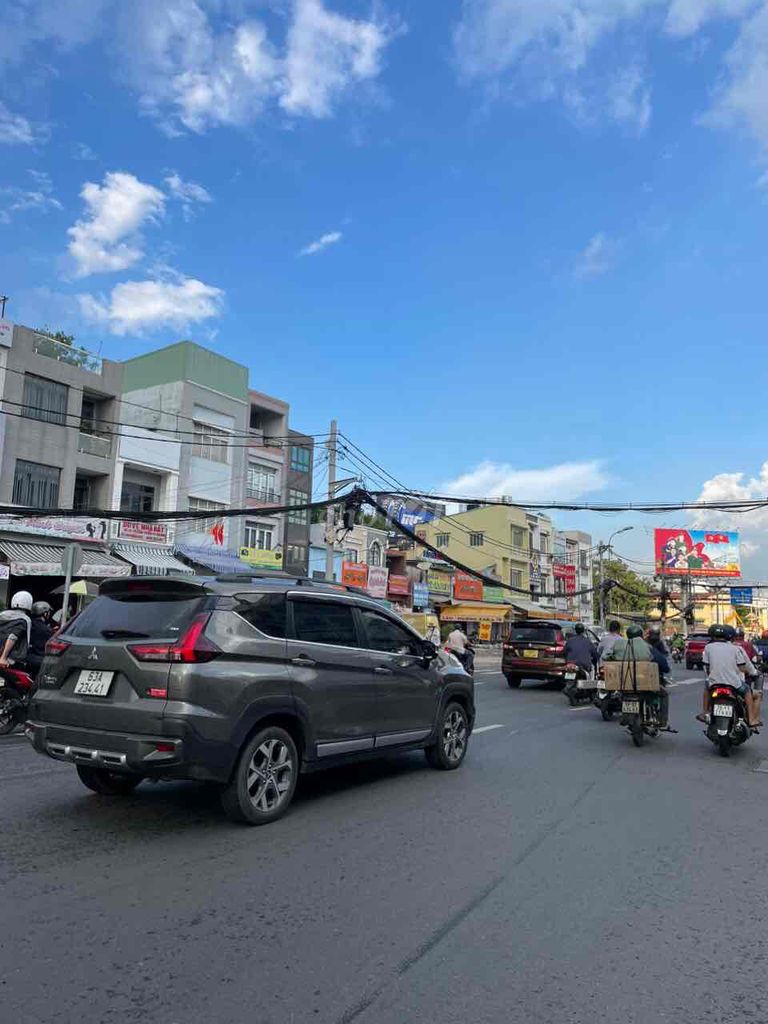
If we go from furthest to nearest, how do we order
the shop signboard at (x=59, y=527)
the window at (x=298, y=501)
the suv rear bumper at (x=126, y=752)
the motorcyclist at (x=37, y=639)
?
the window at (x=298, y=501), the shop signboard at (x=59, y=527), the motorcyclist at (x=37, y=639), the suv rear bumper at (x=126, y=752)

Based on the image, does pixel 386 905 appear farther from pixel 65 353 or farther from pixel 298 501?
pixel 298 501

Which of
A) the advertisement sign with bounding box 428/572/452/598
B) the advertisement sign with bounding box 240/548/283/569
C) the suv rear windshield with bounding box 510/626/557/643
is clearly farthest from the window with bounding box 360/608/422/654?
the advertisement sign with bounding box 428/572/452/598

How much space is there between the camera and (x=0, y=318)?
24078 mm

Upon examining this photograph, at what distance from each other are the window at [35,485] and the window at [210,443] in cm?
700

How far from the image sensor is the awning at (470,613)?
4972 centimetres

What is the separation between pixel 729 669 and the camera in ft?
31.8

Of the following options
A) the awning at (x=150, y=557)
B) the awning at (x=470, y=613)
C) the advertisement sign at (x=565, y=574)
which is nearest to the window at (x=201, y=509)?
the awning at (x=150, y=557)

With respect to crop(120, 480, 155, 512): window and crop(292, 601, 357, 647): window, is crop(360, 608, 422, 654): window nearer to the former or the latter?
crop(292, 601, 357, 647): window

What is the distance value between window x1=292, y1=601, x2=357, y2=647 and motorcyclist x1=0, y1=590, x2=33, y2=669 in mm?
5582

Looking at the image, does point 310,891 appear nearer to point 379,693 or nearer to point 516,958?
point 516,958

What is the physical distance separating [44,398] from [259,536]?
1348 centimetres

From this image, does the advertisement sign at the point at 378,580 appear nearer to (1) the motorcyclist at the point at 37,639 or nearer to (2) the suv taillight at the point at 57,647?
(1) the motorcyclist at the point at 37,639

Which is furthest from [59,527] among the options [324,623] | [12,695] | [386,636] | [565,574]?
[565,574]

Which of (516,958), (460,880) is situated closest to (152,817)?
(460,880)
